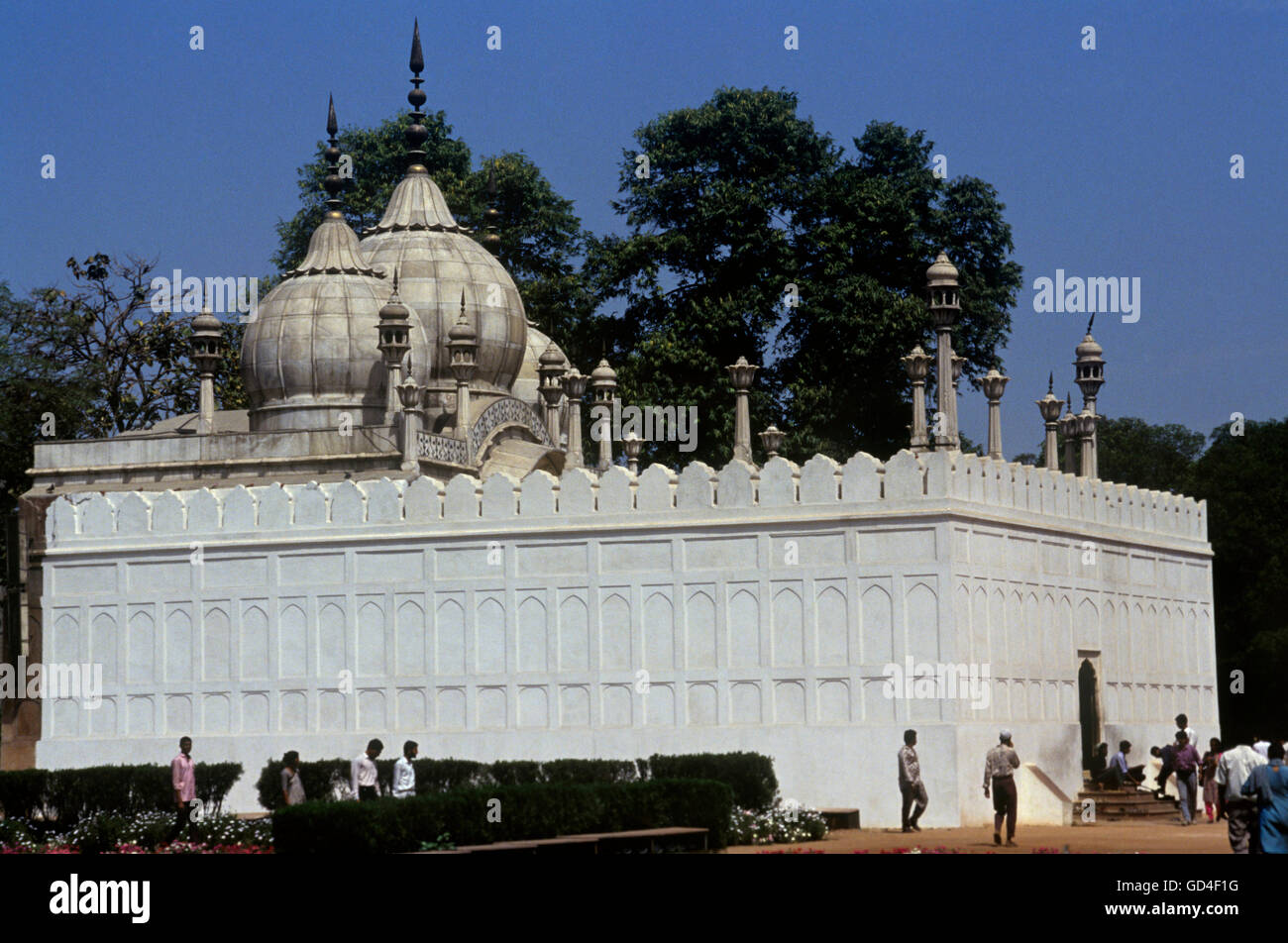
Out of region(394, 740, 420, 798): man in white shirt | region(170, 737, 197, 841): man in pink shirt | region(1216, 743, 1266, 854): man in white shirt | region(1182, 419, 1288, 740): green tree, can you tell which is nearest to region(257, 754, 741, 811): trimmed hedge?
region(170, 737, 197, 841): man in pink shirt

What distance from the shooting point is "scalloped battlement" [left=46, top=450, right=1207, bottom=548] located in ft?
105

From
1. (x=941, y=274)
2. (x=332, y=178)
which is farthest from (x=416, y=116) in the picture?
(x=941, y=274)

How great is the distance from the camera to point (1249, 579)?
185 feet

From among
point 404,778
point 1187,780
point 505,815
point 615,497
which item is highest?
point 615,497

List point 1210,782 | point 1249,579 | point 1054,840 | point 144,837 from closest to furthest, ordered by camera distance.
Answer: point 144,837, point 1054,840, point 1210,782, point 1249,579

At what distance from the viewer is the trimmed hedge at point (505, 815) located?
22656 millimetres

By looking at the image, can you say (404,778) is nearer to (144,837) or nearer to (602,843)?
(602,843)

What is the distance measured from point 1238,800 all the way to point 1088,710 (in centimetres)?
1333

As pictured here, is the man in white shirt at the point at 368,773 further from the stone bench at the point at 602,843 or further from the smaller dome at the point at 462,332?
the smaller dome at the point at 462,332

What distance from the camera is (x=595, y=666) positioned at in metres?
33.3

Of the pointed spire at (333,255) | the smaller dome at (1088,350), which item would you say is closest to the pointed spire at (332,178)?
the pointed spire at (333,255)

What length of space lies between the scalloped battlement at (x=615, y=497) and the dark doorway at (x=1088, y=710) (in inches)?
102
